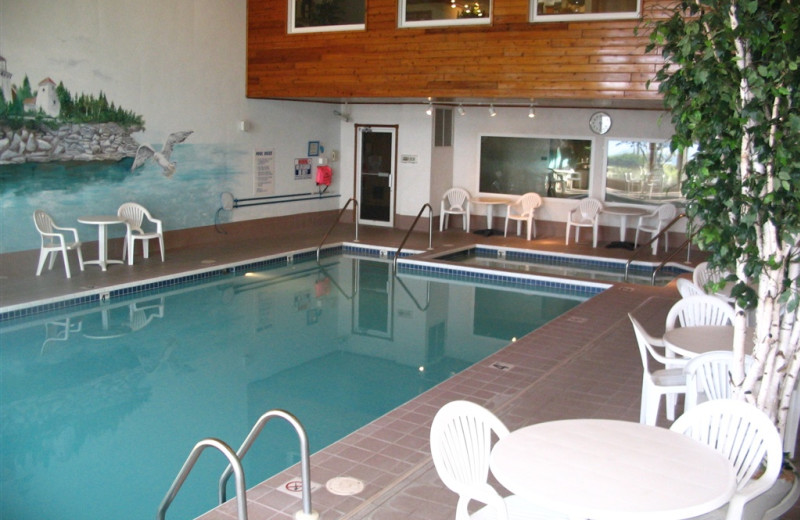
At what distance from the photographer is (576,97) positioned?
9.96 metres

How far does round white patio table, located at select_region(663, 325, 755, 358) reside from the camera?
A: 4.37m

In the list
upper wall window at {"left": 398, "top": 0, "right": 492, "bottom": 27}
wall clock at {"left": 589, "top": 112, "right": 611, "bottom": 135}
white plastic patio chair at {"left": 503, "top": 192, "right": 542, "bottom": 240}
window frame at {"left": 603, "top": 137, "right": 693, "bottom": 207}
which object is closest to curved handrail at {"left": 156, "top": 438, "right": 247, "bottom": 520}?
upper wall window at {"left": 398, "top": 0, "right": 492, "bottom": 27}

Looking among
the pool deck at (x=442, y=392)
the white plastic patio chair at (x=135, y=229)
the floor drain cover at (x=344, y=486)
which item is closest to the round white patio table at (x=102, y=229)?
the pool deck at (x=442, y=392)

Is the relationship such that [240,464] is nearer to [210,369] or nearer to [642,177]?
[210,369]

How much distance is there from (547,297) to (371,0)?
5252 mm

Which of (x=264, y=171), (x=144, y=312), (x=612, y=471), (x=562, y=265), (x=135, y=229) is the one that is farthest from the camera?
(x=264, y=171)

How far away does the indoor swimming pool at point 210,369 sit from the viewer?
15.6 feet

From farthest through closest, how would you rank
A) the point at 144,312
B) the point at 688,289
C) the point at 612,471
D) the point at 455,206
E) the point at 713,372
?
1. the point at 455,206
2. the point at 144,312
3. the point at 688,289
4. the point at 713,372
5. the point at 612,471

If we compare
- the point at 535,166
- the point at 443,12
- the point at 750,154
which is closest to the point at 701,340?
the point at 750,154

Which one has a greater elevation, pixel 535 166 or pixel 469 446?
pixel 535 166

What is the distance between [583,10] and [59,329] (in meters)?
7.54

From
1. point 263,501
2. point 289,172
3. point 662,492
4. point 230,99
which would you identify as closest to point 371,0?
point 230,99

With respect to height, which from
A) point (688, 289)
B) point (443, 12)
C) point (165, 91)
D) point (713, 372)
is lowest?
point (713, 372)

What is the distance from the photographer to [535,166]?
1416cm
